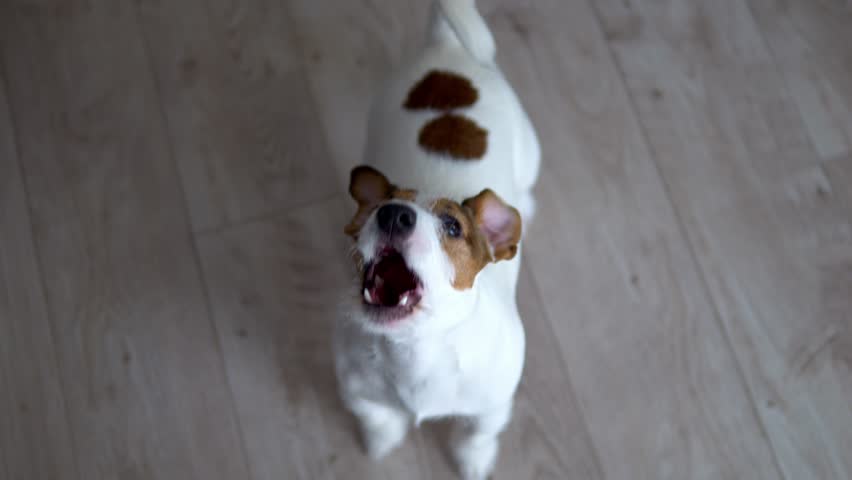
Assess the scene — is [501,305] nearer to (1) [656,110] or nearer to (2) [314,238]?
(2) [314,238]

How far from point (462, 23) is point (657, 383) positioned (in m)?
0.95

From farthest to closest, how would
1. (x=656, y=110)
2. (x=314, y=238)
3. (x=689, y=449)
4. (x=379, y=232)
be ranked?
1. (x=656, y=110)
2. (x=314, y=238)
3. (x=689, y=449)
4. (x=379, y=232)

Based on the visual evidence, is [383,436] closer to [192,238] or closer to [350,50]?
[192,238]

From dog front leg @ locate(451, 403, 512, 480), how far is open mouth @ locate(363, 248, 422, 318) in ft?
1.57

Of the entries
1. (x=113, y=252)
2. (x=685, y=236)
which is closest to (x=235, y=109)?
(x=113, y=252)


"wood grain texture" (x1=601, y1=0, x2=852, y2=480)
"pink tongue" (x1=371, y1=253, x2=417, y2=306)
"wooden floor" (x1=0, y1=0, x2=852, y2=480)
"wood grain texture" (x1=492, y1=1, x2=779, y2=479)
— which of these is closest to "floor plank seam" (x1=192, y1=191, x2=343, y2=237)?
"wooden floor" (x1=0, y1=0, x2=852, y2=480)

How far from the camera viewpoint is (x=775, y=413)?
1634 millimetres

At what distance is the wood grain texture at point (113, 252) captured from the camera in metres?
1.64

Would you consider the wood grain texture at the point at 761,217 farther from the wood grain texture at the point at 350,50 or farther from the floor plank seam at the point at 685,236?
the wood grain texture at the point at 350,50

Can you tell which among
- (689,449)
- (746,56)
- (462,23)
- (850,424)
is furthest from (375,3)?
(850,424)

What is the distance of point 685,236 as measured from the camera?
176 cm

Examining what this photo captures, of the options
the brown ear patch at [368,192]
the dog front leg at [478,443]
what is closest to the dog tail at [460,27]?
the brown ear patch at [368,192]

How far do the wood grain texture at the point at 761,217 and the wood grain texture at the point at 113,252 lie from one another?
4.08ft

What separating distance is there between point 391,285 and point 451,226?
0.42 feet
